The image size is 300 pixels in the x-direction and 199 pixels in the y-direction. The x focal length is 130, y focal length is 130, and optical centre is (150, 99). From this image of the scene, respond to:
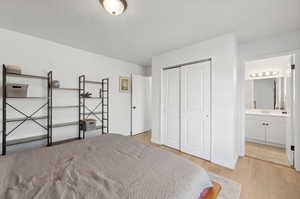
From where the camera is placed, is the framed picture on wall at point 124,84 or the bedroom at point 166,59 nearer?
the bedroom at point 166,59

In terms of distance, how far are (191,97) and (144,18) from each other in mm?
1785

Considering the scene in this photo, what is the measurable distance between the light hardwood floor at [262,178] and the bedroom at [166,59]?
0.6 inches

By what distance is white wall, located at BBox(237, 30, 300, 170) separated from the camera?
89.5 inches

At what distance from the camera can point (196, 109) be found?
277cm

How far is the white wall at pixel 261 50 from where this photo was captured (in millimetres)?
2273

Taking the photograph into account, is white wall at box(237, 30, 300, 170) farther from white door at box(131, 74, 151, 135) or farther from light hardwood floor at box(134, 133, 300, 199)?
white door at box(131, 74, 151, 135)

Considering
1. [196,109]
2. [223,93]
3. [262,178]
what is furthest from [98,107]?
[262,178]

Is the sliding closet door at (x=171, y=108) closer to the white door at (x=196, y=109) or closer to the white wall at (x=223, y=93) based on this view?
the white door at (x=196, y=109)

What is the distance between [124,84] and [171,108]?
1.70m

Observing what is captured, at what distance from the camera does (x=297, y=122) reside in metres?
2.25

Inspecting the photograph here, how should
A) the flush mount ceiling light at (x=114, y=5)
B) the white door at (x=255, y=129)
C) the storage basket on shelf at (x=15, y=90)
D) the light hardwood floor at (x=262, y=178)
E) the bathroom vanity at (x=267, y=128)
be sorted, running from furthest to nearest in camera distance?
1. the white door at (x=255, y=129)
2. the bathroom vanity at (x=267, y=128)
3. the storage basket on shelf at (x=15, y=90)
4. the light hardwood floor at (x=262, y=178)
5. the flush mount ceiling light at (x=114, y=5)

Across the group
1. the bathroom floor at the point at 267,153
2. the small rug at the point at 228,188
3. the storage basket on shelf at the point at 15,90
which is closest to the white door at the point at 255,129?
the bathroom floor at the point at 267,153

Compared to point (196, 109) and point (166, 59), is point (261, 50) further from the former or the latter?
point (166, 59)

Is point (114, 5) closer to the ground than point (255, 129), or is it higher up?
higher up
